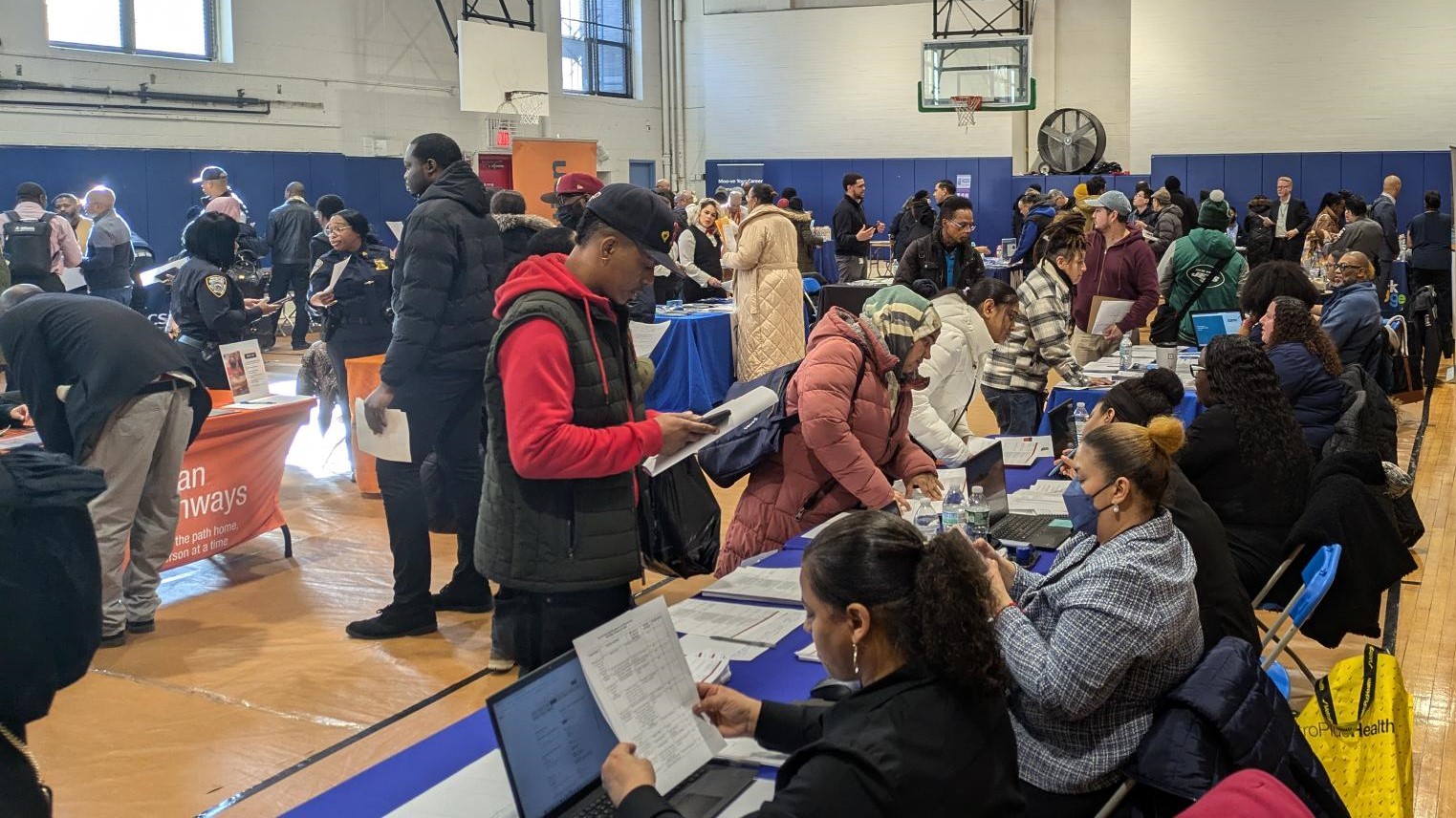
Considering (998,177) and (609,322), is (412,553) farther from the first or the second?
(998,177)

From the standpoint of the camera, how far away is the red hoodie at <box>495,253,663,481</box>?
2.53 metres

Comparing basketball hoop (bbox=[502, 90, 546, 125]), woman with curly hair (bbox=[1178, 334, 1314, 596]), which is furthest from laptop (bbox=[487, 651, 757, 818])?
basketball hoop (bbox=[502, 90, 546, 125])

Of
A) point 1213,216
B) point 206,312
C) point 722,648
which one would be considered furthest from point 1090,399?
point 206,312

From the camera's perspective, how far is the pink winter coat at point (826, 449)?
3541mm

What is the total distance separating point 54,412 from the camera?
14.3ft

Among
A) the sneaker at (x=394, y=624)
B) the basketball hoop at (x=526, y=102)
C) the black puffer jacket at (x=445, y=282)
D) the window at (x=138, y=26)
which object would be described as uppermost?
the window at (x=138, y=26)

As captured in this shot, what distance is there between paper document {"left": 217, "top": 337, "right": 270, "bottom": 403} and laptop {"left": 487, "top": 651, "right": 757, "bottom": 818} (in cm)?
443

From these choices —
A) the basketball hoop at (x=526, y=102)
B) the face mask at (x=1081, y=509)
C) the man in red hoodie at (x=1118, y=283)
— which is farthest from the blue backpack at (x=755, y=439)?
the basketball hoop at (x=526, y=102)

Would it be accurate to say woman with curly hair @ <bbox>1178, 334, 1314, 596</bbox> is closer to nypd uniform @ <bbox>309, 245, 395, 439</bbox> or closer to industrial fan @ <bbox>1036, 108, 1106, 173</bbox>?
nypd uniform @ <bbox>309, 245, 395, 439</bbox>

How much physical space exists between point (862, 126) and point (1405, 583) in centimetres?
1468

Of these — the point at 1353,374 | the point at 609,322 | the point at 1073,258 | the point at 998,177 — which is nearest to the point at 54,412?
the point at 609,322

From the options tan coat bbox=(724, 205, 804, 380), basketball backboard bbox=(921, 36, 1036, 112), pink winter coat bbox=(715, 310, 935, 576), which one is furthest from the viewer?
basketball backboard bbox=(921, 36, 1036, 112)

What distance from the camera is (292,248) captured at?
12.6 m

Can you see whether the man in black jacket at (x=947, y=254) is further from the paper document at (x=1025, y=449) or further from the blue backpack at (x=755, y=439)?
the blue backpack at (x=755, y=439)
